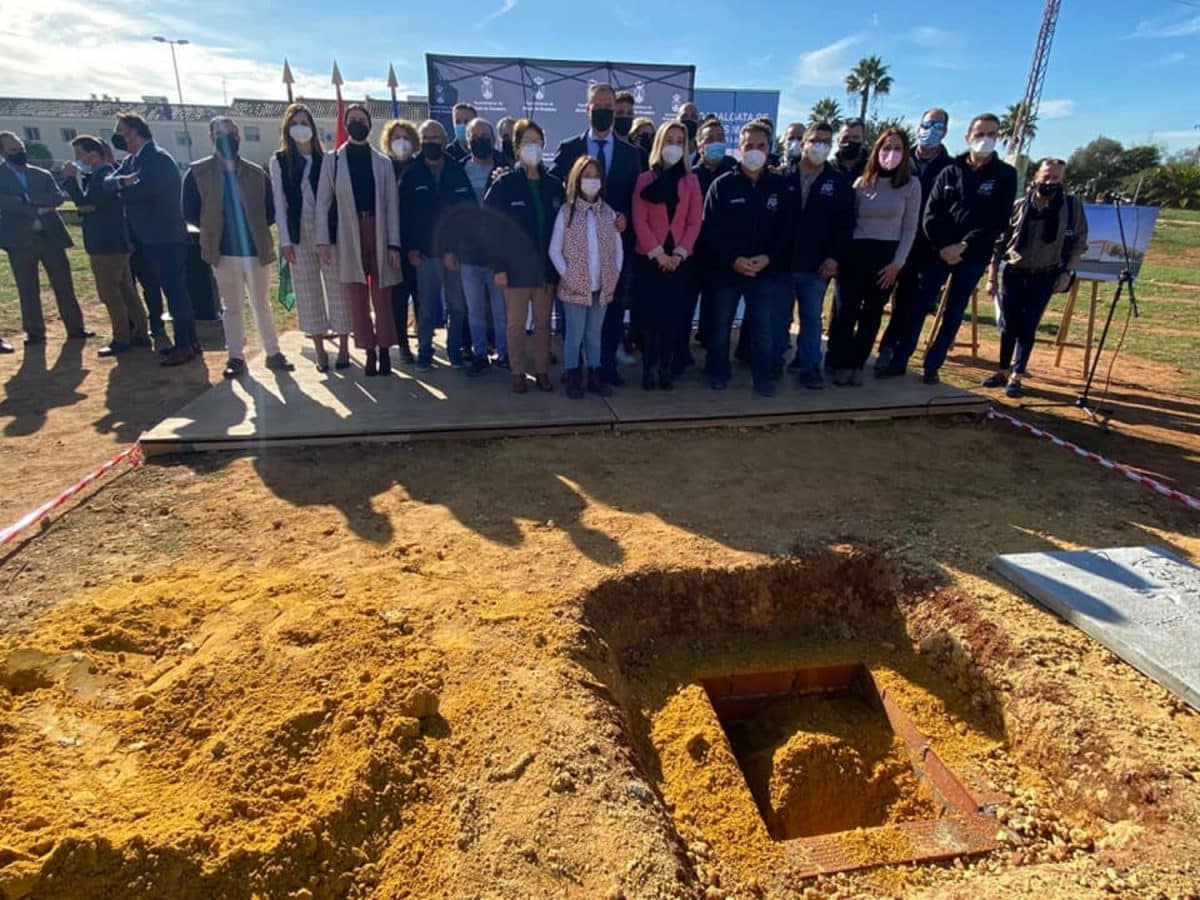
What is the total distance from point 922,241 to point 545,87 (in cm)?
493

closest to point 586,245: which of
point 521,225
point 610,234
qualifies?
point 610,234

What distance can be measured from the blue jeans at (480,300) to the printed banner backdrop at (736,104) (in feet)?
14.6

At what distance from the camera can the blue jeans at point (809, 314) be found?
552 cm

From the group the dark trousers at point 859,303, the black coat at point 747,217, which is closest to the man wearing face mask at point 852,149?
the dark trousers at point 859,303

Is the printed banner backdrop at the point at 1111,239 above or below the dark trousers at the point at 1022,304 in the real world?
above

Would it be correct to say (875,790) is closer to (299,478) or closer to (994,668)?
(994,668)

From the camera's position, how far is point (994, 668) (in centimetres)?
306

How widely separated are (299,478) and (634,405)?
2.44m

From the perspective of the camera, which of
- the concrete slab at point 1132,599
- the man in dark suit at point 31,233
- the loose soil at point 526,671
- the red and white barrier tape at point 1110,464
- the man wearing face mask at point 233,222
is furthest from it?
the man in dark suit at point 31,233

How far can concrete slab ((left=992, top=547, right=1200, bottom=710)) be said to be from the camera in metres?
2.86

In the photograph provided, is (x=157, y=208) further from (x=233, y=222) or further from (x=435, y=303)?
(x=435, y=303)

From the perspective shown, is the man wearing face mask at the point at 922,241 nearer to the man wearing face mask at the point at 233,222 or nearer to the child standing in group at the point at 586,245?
the child standing in group at the point at 586,245

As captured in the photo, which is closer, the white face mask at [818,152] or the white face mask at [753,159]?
the white face mask at [753,159]

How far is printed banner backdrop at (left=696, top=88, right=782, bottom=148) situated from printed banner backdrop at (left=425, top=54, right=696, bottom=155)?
325 mm
